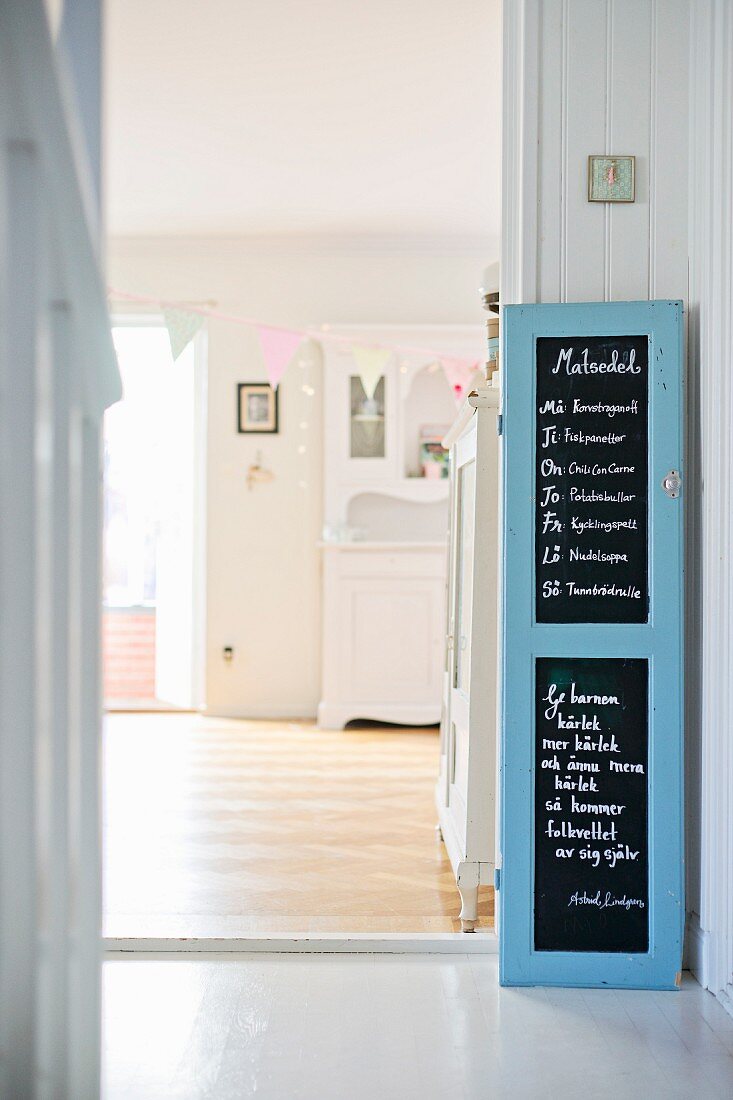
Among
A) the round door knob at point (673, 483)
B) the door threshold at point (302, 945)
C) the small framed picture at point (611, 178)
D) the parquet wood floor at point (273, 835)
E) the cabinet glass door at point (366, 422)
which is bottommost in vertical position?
the parquet wood floor at point (273, 835)

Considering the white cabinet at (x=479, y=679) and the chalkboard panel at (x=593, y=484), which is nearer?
the chalkboard panel at (x=593, y=484)

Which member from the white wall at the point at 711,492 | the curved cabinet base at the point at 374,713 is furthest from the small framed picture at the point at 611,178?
the curved cabinet base at the point at 374,713

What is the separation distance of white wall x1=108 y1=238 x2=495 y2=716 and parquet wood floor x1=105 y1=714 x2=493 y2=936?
0.58 m

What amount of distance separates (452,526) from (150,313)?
3613 mm

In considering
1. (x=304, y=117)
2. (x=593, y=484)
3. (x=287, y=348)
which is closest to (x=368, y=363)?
(x=287, y=348)

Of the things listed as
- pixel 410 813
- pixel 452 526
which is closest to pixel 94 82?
pixel 452 526

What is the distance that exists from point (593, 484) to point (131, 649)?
5.78m

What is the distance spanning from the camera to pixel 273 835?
3.64 metres

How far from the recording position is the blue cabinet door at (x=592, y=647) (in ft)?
7.71

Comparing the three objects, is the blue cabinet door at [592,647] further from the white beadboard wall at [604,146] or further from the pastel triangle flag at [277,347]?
the pastel triangle flag at [277,347]

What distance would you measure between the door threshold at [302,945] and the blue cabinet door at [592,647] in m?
0.23

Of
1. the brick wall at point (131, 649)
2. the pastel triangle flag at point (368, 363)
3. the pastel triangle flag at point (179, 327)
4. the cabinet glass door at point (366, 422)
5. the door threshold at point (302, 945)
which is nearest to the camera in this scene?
the door threshold at point (302, 945)

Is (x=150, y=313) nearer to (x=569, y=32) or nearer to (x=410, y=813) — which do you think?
(x=410, y=813)

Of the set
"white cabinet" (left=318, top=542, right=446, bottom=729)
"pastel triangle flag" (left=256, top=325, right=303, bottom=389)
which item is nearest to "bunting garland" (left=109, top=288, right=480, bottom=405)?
"pastel triangle flag" (left=256, top=325, right=303, bottom=389)
